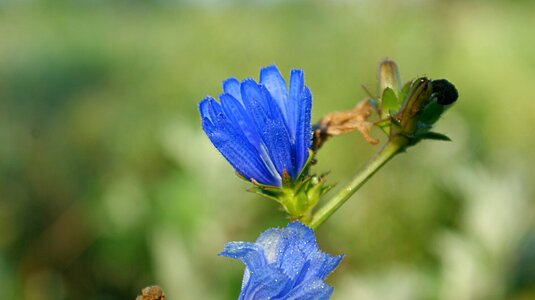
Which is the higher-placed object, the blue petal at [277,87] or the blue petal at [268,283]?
the blue petal at [277,87]

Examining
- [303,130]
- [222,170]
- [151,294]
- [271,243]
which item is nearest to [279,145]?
[303,130]

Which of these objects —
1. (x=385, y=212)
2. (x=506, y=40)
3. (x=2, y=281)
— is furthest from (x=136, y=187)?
(x=506, y=40)

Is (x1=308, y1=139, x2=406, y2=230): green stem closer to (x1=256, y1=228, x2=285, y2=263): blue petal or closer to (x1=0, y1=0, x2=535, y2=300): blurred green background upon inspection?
(x1=256, y1=228, x2=285, y2=263): blue petal

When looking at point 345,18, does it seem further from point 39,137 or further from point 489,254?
point 489,254

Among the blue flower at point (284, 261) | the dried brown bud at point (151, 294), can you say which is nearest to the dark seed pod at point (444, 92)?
the blue flower at point (284, 261)

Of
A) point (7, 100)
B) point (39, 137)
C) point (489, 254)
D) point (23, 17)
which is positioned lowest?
point (489, 254)

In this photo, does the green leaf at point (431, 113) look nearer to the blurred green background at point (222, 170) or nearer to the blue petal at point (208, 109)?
the blue petal at point (208, 109)

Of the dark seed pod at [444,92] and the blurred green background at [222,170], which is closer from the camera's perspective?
→ the dark seed pod at [444,92]
